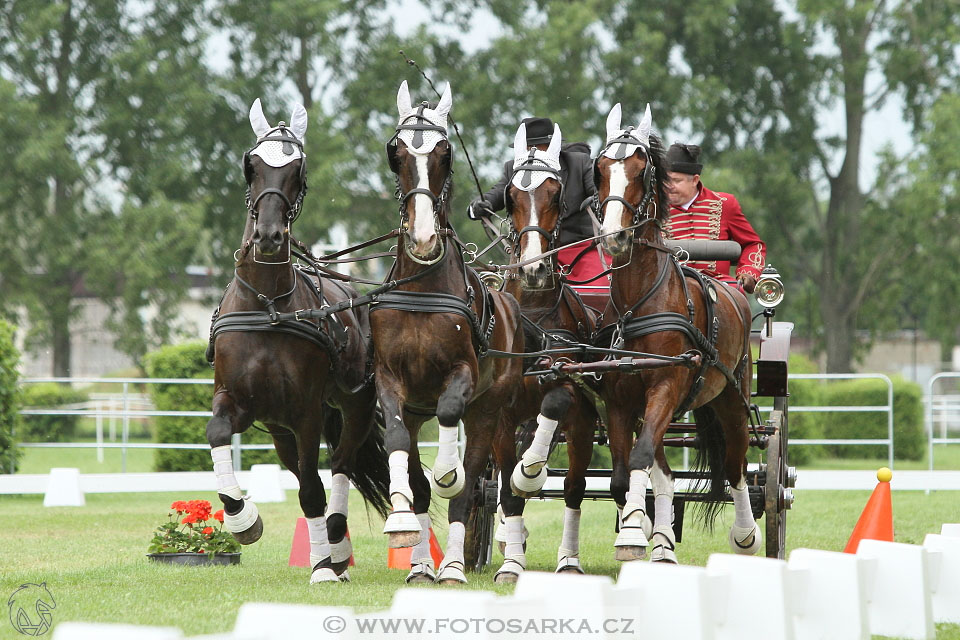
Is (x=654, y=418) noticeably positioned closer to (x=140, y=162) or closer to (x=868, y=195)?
(x=140, y=162)

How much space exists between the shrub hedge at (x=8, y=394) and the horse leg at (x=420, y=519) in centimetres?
811

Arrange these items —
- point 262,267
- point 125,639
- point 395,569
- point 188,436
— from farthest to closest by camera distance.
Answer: point 188,436, point 395,569, point 262,267, point 125,639

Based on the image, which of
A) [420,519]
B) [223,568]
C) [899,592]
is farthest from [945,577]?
[223,568]

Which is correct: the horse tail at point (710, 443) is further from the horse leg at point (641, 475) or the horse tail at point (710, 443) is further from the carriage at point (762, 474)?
the horse leg at point (641, 475)

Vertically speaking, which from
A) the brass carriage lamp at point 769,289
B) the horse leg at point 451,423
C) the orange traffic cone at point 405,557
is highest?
the brass carriage lamp at point 769,289

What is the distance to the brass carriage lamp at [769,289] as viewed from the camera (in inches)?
294

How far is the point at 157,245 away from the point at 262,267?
1787 centimetres

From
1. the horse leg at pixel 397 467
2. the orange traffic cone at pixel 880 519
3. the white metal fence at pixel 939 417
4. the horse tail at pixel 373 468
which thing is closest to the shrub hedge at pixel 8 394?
the horse tail at pixel 373 468

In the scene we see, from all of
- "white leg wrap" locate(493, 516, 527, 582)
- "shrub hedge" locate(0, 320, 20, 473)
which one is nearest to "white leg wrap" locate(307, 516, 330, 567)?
"white leg wrap" locate(493, 516, 527, 582)

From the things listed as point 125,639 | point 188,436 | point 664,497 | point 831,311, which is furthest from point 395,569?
point 831,311

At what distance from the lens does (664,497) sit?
6.71 m

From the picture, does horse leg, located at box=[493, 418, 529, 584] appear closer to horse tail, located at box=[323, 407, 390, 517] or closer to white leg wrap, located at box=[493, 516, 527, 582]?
white leg wrap, located at box=[493, 516, 527, 582]

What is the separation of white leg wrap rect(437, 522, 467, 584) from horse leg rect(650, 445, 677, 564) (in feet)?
3.54

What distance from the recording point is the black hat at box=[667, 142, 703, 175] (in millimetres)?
8125
